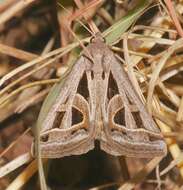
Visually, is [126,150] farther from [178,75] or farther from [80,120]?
[178,75]

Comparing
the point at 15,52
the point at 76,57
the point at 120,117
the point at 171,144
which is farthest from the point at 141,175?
the point at 15,52

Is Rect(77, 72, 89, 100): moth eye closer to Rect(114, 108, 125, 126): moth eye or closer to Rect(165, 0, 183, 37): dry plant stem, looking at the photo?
Rect(114, 108, 125, 126): moth eye

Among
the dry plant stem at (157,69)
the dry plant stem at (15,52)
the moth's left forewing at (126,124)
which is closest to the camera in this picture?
the moth's left forewing at (126,124)

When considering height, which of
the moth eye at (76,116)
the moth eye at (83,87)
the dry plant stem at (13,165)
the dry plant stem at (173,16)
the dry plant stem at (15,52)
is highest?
the dry plant stem at (15,52)

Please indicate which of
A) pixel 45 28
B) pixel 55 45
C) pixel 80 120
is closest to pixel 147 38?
pixel 80 120

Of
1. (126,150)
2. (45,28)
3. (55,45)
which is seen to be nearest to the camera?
(126,150)

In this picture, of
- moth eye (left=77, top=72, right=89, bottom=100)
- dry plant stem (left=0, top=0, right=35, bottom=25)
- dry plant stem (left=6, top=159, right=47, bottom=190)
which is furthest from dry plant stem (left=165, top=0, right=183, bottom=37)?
dry plant stem (left=6, top=159, right=47, bottom=190)

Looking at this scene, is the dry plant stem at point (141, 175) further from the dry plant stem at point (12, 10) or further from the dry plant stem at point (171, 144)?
the dry plant stem at point (12, 10)

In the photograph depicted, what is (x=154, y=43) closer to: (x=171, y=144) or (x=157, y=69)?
(x=157, y=69)

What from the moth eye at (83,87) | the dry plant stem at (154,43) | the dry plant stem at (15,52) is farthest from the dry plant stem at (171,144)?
the dry plant stem at (15,52)
